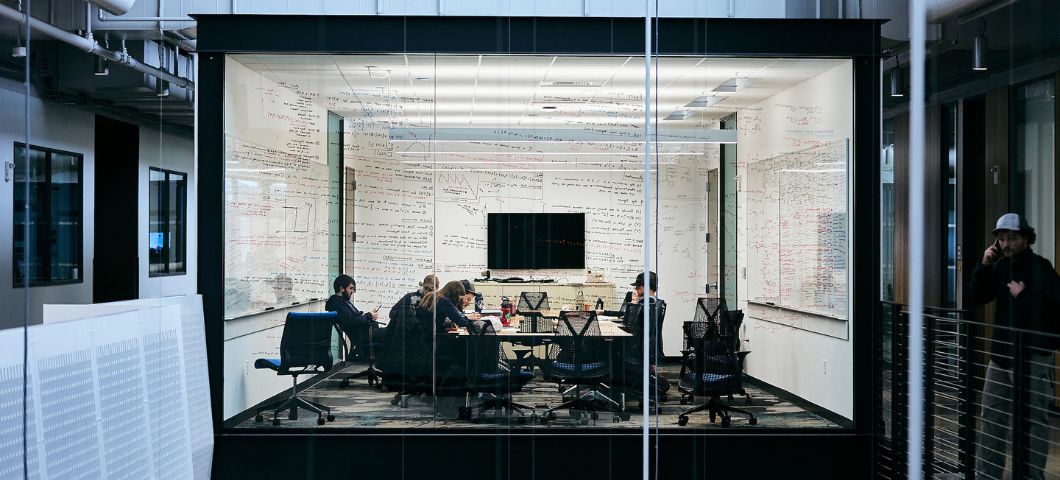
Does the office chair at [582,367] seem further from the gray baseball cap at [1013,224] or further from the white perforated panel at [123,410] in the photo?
the gray baseball cap at [1013,224]

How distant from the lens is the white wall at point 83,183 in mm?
4059

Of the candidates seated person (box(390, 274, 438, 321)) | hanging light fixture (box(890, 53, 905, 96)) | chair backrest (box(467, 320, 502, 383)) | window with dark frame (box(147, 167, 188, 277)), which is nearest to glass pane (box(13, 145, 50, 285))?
seated person (box(390, 274, 438, 321))

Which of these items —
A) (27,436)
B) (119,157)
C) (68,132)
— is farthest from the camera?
(119,157)

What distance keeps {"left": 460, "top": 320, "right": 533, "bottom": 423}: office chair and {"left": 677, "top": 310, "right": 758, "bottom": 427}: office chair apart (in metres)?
0.91

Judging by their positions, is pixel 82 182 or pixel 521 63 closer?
pixel 521 63

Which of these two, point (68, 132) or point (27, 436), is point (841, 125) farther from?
point (68, 132)

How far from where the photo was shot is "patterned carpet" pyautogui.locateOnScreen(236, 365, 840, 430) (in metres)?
5.27

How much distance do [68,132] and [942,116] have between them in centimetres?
858

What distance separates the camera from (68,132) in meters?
9.12

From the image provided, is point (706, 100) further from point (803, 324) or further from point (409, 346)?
point (409, 346)

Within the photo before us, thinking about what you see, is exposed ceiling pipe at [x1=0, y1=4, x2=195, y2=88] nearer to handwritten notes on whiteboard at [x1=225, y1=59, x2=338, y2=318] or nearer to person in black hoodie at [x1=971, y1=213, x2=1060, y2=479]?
handwritten notes on whiteboard at [x1=225, y1=59, x2=338, y2=318]

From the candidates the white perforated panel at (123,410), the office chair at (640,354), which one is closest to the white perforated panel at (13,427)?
the white perforated panel at (123,410)

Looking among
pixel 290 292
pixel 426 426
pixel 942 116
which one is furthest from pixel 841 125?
pixel 290 292

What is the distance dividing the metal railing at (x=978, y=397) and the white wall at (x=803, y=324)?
20.6 inches
